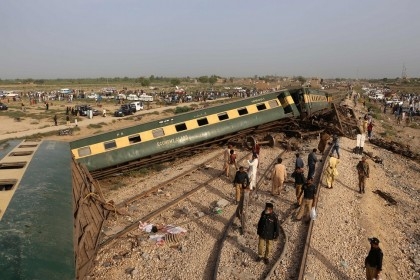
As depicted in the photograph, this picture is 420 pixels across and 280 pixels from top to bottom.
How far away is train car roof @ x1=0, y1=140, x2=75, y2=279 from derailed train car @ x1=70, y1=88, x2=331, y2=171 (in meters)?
4.45

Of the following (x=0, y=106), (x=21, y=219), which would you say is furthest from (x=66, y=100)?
(x=21, y=219)

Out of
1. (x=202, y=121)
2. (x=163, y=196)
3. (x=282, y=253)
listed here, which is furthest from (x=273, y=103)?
(x=282, y=253)

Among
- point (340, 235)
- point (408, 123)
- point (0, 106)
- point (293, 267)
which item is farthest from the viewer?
point (0, 106)

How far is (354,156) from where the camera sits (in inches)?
760

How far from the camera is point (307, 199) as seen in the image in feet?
35.0

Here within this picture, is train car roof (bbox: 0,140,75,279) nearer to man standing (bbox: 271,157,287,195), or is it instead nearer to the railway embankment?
the railway embankment

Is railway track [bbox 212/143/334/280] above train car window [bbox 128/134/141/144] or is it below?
below

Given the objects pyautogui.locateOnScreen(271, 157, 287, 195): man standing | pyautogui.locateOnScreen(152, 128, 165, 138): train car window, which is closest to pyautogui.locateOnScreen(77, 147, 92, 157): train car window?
pyautogui.locateOnScreen(152, 128, 165, 138): train car window

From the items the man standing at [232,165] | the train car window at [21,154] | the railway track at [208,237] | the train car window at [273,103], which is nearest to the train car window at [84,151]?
the train car window at [21,154]

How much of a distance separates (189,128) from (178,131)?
0.68m

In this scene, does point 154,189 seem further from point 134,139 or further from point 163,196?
point 134,139

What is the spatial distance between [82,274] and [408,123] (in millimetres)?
43139

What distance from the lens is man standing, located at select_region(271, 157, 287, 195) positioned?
41.3 feet

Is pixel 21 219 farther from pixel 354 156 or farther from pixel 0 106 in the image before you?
pixel 0 106
